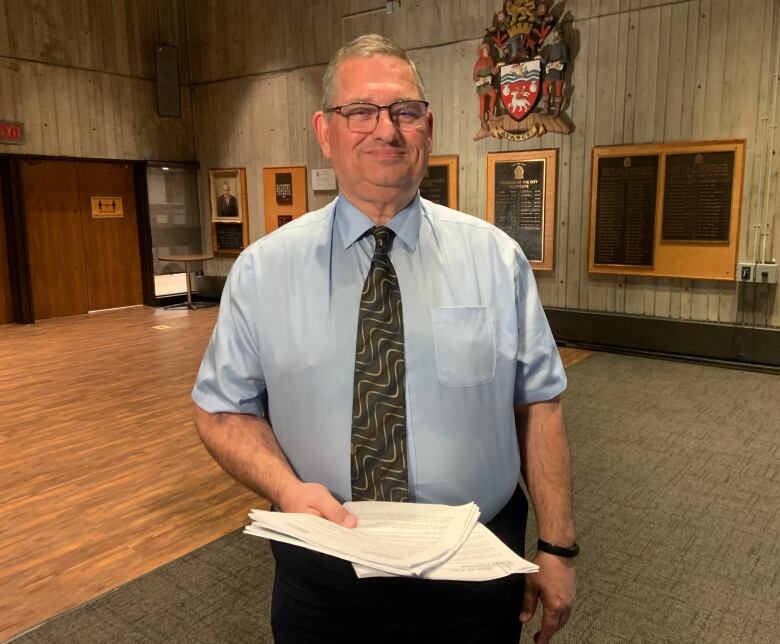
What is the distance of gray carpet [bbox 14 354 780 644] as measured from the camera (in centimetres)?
229

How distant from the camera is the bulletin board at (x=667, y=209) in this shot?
5898mm

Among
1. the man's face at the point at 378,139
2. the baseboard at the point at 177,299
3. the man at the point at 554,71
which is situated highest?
the man at the point at 554,71

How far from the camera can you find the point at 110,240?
9711 millimetres

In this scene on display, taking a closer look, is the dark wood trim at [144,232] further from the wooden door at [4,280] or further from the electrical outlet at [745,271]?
the electrical outlet at [745,271]

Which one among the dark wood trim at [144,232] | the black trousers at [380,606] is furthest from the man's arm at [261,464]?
the dark wood trim at [144,232]

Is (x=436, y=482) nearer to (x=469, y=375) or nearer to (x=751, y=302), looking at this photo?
(x=469, y=375)

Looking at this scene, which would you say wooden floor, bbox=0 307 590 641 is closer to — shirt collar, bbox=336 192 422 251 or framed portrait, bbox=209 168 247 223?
shirt collar, bbox=336 192 422 251

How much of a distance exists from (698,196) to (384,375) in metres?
5.65

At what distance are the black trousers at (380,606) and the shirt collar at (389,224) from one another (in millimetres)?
601

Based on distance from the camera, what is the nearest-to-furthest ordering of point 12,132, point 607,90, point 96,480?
point 96,480, point 607,90, point 12,132

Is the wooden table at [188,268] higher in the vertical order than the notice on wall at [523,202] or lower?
lower

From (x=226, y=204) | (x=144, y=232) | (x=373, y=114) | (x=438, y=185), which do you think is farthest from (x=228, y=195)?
(x=373, y=114)

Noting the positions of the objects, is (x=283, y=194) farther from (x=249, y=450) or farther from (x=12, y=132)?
(x=249, y=450)

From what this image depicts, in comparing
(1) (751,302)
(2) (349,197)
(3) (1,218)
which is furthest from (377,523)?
(3) (1,218)
